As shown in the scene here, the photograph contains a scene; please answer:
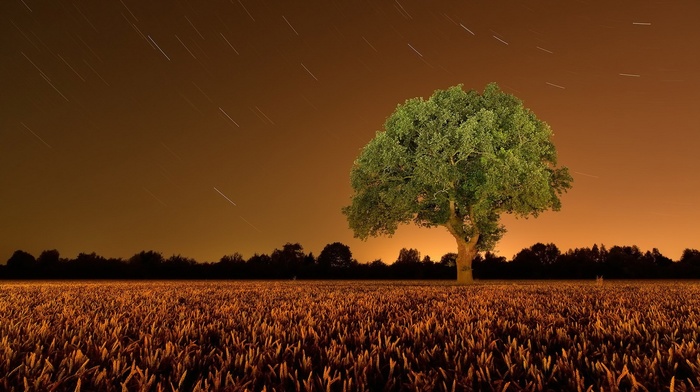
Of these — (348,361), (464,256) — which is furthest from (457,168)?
(348,361)

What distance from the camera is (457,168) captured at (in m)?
34.1

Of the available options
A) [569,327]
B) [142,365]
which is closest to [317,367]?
[142,365]

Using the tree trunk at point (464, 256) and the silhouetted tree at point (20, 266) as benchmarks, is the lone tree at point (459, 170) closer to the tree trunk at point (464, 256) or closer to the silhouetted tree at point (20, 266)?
the tree trunk at point (464, 256)

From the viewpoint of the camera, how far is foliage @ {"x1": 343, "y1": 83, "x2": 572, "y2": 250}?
32.4 metres

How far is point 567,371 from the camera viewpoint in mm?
3334

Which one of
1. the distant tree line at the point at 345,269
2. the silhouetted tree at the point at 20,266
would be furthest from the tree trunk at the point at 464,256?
the silhouetted tree at the point at 20,266

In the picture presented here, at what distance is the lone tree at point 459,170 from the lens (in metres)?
32.4

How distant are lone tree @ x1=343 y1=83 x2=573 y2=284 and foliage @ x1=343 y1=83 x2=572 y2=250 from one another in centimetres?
7

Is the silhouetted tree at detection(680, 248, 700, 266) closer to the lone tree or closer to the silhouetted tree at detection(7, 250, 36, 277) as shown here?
the lone tree

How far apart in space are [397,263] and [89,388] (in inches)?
2631

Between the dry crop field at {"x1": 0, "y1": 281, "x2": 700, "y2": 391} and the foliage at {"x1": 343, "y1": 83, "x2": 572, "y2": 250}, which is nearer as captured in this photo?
the dry crop field at {"x1": 0, "y1": 281, "x2": 700, "y2": 391}

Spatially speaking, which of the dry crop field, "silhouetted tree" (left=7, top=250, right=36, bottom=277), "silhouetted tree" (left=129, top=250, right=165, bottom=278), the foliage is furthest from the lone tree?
"silhouetted tree" (left=7, top=250, right=36, bottom=277)

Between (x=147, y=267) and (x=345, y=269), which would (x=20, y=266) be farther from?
(x=345, y=269)

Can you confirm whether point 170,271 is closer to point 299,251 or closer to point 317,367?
point 299,251
